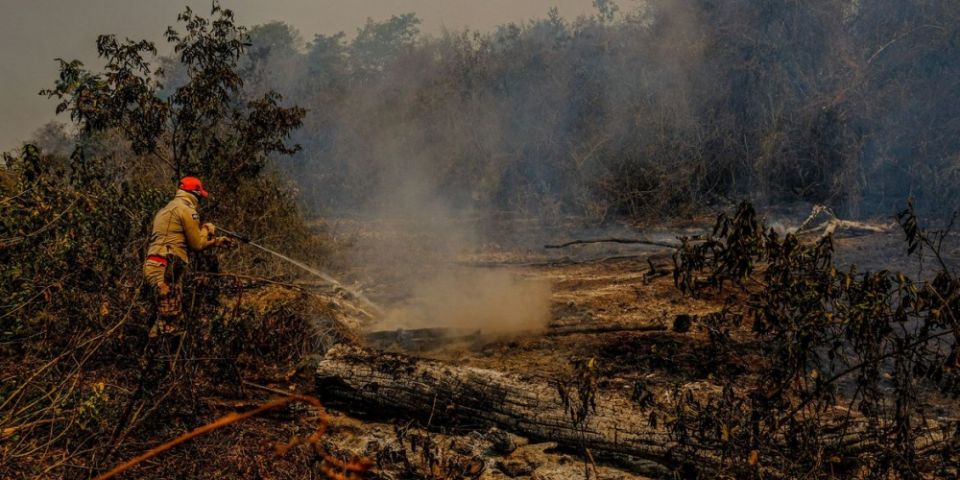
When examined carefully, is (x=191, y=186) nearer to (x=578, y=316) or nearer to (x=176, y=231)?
(x=176, y=231)

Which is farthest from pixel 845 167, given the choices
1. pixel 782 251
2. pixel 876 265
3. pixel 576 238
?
pixel 782 251

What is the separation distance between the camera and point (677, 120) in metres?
11.7

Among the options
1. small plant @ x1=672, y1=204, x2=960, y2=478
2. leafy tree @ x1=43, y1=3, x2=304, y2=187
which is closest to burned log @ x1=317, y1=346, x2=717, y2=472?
small plant @ x1=672, y1=204, x2=960, y2=478

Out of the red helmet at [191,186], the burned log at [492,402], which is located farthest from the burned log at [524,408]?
the red helmet at [191,186]

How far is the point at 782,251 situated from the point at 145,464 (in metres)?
4.14

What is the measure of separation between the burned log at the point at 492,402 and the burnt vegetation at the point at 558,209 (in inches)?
1.4

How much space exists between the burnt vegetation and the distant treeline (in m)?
0.05

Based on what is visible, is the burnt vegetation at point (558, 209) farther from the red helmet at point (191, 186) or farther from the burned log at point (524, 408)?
the red helmet at point (191, 186)

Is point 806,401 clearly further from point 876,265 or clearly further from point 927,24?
point 927,24

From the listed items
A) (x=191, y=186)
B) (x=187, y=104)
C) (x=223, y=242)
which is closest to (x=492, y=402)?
(x=223, y=242)

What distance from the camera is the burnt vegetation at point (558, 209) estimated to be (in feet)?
10.8

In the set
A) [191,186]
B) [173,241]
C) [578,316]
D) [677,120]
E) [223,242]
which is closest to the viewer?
[173,241]

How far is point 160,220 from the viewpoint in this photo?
4777 mm

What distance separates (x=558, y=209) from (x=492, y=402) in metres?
7.98
